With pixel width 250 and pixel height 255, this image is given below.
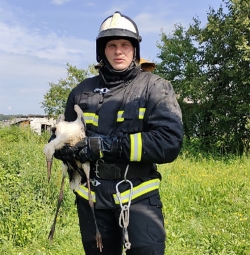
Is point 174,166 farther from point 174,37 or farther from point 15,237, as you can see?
point 174,37

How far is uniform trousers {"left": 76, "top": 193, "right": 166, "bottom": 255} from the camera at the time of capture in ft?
6.50

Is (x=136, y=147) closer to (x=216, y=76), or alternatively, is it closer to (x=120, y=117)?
(x=120, y=117)

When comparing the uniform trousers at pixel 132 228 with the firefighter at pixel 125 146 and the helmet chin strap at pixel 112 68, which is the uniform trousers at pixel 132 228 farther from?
the helmet chin strap at pixel 112 68

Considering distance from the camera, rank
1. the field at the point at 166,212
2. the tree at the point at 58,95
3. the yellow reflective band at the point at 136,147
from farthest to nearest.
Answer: the tree at the point at 58,95, the field at the point at 166,212, the yellow reflective band at the point at 136,147

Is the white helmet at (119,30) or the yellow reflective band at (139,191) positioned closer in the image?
the yellow reflective band at (139,191)

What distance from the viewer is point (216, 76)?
14.4 metres

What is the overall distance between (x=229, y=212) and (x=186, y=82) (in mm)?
9333

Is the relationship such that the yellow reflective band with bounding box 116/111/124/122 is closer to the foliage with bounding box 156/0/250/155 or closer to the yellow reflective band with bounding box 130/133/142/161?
the yellow reflective band with bounding box 130/133/142/161

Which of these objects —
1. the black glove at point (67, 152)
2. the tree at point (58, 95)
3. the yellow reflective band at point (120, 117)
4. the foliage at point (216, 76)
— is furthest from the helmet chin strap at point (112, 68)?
the tree at point (58, 95)

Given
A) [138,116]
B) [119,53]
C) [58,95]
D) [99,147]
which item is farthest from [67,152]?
[58,95]

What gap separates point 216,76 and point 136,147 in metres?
13.2

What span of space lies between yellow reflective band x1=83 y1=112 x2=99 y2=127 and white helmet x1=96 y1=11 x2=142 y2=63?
1.55 ft

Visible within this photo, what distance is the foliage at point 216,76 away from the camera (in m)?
12.9

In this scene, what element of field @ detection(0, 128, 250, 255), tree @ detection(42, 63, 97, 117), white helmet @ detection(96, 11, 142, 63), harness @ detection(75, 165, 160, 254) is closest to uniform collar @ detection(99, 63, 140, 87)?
white helmet @ detection(96, 11, 142, 63)
